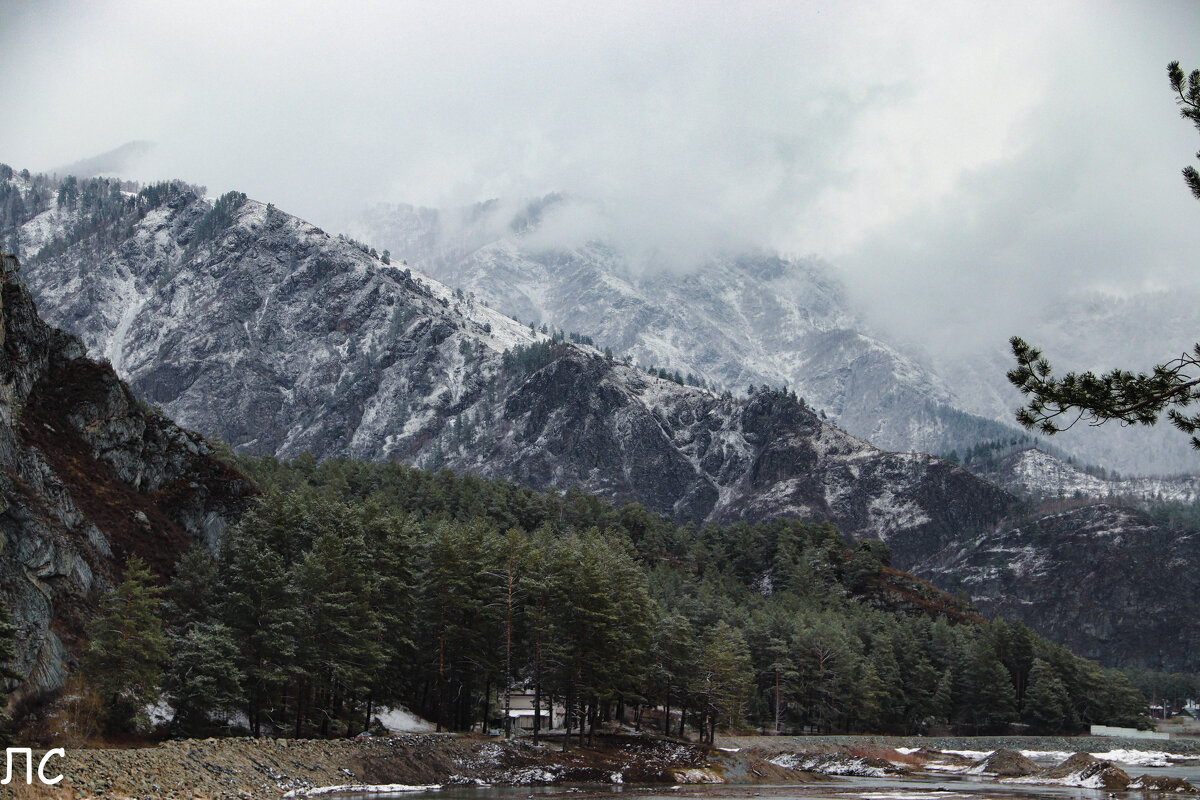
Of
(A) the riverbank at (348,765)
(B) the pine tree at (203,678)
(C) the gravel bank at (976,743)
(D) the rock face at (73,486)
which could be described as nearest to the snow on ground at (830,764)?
(C) the gravel bank at (976,743)

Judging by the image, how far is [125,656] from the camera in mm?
50875

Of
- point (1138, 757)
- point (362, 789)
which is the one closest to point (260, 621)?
point (362, 789)

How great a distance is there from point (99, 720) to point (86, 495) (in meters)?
32.5

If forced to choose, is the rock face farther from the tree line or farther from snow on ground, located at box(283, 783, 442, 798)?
snow on ground, located at box(283, 783, 442, 798)

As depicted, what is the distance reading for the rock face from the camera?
182ft

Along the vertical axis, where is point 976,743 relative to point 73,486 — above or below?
below

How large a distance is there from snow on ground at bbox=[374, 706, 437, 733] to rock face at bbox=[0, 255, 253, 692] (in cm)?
2042

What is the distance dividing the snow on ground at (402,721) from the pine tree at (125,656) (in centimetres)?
2040

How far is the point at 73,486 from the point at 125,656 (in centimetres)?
3042

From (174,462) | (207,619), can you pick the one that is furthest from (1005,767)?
(174,462)

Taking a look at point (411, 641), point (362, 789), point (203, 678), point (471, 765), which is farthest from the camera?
point (411, 641)

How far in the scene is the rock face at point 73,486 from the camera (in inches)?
2189

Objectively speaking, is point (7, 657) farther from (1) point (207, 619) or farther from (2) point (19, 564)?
(1) point (207, 619)

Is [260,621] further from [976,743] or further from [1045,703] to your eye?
[1045,703]
